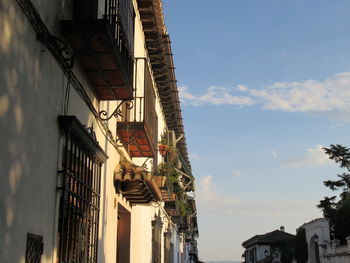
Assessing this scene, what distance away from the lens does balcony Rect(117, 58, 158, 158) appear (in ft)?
30.0

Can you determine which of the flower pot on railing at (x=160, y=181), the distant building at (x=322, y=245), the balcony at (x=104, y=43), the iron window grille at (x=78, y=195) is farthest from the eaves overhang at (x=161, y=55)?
the distant building at (x=322, y=245)

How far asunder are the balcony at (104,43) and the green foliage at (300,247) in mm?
Result: 36126

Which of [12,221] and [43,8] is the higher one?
[43,8]

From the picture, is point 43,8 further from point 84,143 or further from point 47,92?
point 84,143

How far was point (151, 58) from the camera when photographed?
1448cm

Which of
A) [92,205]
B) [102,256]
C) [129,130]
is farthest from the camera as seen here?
[129,130]

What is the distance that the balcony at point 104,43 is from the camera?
18.3 ft

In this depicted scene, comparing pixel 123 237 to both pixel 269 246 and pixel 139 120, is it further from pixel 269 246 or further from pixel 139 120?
pixel 269 246

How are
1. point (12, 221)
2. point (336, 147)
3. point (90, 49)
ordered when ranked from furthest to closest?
1. point (336, 147)
2. point (90, 49)
3. point (12, 221)

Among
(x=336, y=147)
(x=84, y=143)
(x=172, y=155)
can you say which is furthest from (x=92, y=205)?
(x=336, y=147)

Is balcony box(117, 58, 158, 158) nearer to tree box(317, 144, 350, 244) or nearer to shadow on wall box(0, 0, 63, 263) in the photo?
shadow on wall box(0, 0, 63, 263)

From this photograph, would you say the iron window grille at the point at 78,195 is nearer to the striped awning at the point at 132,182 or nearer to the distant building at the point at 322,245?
the striped awning at the point at 132,182

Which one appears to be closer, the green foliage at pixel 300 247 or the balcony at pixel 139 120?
the balcony at pixel 139 120

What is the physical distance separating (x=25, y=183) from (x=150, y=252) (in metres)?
10.2
